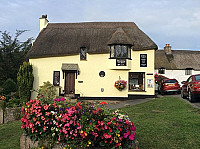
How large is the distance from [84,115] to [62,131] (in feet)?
1.97

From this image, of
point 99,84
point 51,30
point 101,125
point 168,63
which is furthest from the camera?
point 168,63

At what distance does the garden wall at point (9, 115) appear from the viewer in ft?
39.4

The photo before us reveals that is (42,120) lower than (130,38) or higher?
lower

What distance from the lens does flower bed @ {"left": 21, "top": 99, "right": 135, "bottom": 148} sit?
14.3 feet

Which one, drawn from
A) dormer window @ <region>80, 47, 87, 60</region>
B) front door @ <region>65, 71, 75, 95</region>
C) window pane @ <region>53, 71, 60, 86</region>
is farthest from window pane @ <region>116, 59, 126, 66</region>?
window pane @ <region>53, 71, 60, 86</region>

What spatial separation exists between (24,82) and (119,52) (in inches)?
350

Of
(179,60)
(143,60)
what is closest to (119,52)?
(143,60)

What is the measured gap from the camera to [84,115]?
4.68 metres

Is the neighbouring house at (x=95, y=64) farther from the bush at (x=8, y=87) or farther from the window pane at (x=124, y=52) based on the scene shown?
the bush at (x=8, y=87)

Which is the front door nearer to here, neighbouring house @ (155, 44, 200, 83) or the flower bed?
the flower bed

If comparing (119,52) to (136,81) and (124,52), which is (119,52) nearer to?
(124,52)

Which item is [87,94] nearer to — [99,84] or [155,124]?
[99,84]

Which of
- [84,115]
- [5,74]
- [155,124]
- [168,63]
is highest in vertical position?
[168,63]

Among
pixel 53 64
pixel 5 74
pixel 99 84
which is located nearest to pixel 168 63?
pixel 99 84
